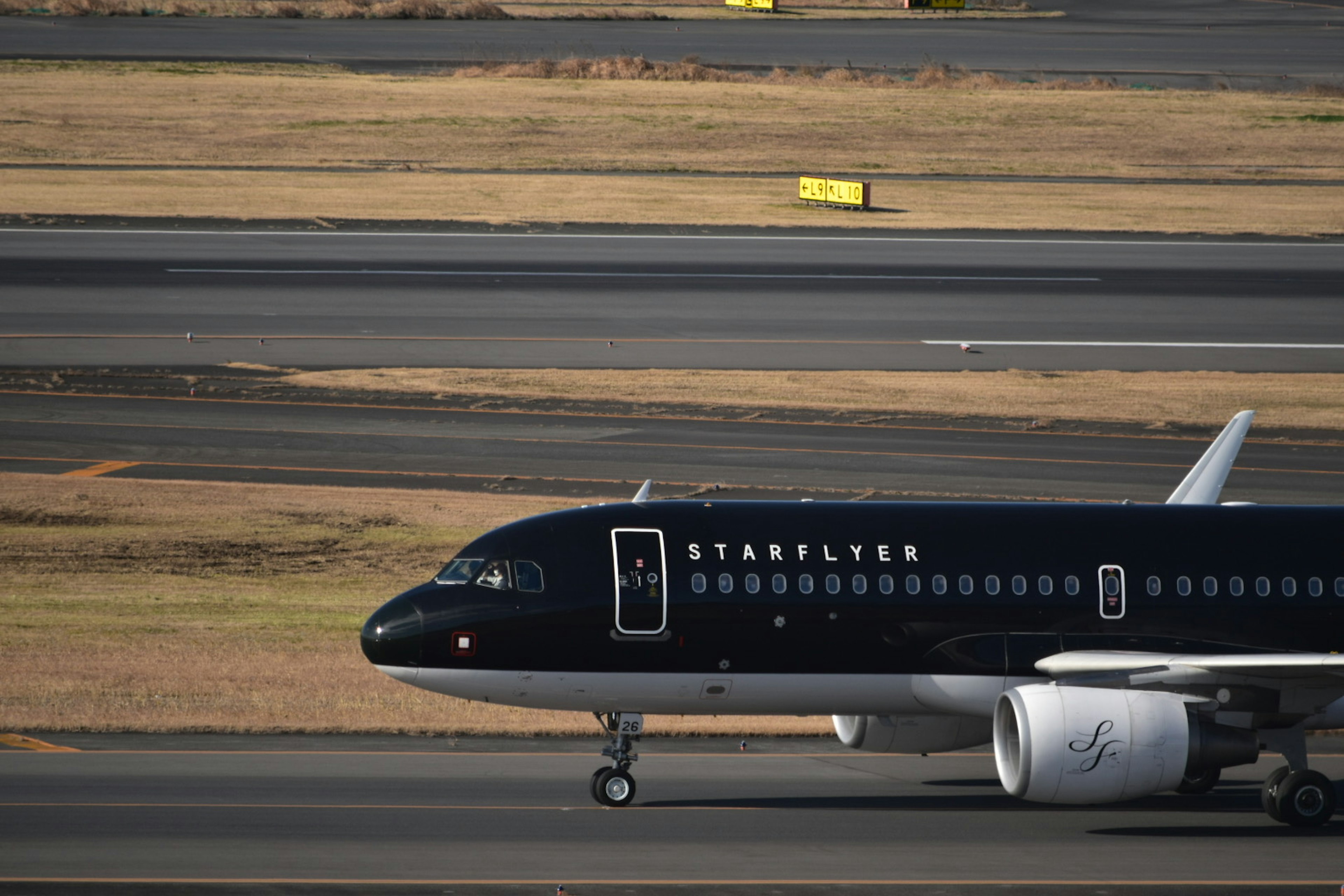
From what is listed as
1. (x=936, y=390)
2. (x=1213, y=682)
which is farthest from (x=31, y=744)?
(x=936, y=390)

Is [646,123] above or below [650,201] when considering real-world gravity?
above

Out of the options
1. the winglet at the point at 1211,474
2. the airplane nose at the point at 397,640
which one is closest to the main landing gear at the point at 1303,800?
the winglet at the point at 1211,474

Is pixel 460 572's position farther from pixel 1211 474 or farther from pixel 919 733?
pixel 1211 474

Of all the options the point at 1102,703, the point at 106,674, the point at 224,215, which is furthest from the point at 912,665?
the point at 224,215

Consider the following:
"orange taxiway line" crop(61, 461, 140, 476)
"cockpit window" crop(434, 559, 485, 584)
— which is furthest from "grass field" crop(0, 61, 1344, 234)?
"cockpit window" crop(434, 559, 485, 584)

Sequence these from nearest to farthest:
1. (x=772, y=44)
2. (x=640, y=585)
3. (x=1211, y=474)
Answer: (x=640, y=585) → (x=1211, y=474) → (x=772, y=44)

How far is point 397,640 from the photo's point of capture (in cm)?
2488

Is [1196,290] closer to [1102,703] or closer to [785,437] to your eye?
[785,437]

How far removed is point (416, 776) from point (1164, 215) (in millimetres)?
67638

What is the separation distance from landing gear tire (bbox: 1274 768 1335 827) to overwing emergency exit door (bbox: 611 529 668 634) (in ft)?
31.9

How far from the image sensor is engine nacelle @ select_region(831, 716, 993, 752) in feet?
88.8

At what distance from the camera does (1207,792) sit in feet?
92.3

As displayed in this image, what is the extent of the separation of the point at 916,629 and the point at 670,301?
43.6 m

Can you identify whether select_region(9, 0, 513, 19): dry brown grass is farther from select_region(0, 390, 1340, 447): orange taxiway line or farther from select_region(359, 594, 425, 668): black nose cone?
select_region(359, 594, 425, 668): black nose cone
